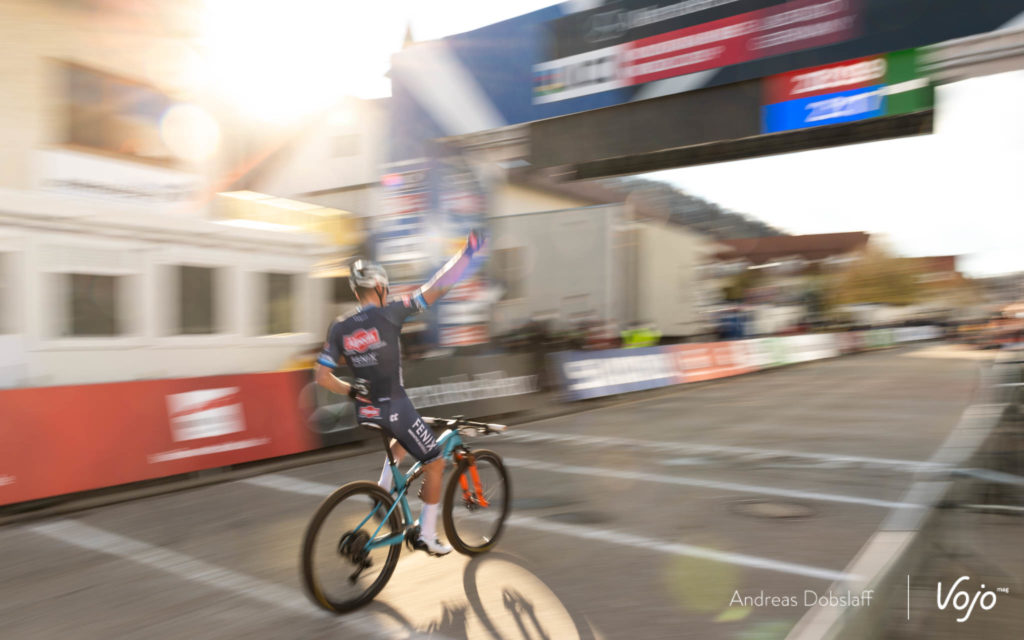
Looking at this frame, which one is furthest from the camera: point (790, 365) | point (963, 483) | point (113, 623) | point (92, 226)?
point (790, 365)

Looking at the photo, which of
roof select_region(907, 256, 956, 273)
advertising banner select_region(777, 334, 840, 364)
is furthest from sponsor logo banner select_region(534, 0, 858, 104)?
roof select_region(907, 256, 956, 273)

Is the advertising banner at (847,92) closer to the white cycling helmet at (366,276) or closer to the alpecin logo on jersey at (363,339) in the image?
the white cycling helmet at (366,276)

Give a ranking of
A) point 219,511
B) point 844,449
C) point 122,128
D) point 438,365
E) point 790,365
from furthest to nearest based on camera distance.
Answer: point 790,365
point 122,128
point 438,365
point 844,449
point 219,511

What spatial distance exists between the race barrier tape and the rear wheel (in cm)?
1073

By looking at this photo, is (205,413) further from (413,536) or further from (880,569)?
(880,569)

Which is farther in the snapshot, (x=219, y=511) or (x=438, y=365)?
(x=438, y=365)

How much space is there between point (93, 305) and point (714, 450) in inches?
367

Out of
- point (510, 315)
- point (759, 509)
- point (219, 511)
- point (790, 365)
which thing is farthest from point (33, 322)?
point (790, 365)

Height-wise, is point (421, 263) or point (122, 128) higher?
point (122, 128)

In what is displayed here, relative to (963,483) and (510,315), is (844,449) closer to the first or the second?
(963,483)

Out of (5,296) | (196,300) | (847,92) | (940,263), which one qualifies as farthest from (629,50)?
(940,263)

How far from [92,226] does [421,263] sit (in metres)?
5.38

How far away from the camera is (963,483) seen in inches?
230

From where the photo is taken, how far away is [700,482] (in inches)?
339
